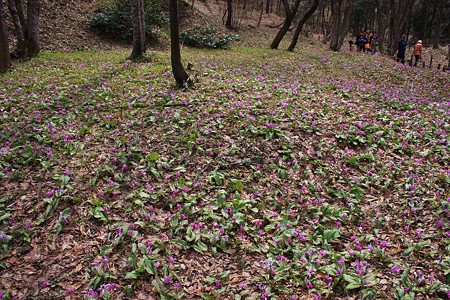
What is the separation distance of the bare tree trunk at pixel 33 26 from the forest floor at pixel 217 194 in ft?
12.3

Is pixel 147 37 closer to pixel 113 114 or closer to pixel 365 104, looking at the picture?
pixel 113 114

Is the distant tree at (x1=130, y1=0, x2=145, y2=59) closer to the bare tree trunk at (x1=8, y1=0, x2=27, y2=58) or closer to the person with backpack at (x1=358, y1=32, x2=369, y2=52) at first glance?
the bare tree trunk at (x1=8, y1=0, x2=27, y2=58)

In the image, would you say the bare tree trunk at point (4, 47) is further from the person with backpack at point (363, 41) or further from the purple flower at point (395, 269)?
the person with backpack at point (363, 41)

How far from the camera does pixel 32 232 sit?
4.52 metres

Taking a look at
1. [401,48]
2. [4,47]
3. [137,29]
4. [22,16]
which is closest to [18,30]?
[22,16]

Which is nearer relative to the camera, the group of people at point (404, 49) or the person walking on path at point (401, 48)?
the group of people at point (404, 49)

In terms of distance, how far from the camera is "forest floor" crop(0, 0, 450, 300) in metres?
4.06

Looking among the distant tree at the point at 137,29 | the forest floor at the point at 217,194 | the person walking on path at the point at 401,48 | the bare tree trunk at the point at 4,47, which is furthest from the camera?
the person walking on path at the point at 401,48

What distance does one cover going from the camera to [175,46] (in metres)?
9.12

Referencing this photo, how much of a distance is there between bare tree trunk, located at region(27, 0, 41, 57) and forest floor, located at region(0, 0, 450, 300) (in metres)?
3.76

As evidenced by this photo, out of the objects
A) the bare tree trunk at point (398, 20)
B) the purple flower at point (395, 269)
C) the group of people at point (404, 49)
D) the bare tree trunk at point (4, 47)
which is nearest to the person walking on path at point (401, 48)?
the group of people at point (404, 49)

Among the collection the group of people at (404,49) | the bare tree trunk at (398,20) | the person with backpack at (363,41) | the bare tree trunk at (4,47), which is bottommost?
the bare tree trunk at (4,47)

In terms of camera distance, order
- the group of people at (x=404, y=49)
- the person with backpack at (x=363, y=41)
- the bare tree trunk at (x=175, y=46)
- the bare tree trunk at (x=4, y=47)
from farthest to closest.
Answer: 1. the person with backpack at (x=363, y=41)
2. the group of people at (x=404, y=49)
3. the bare tree trunk at (x=4, y=47)
4. the bare tree trunk at (x=175, y=46)

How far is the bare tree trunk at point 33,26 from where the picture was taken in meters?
12.3
